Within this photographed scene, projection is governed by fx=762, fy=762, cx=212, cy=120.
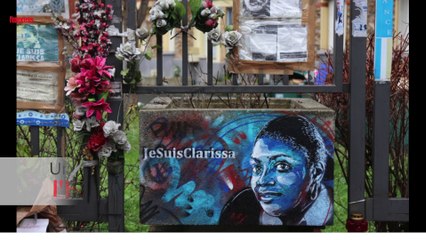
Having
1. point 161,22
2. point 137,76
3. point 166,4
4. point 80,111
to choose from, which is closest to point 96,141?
point 80,111

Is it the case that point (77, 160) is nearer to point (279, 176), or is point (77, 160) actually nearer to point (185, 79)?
point (185, 79)

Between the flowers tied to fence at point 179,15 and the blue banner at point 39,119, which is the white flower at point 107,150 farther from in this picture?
the flowers tied to fence at point 179,15

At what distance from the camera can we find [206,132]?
14.4 feet

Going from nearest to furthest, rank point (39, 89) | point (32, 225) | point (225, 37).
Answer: point (225, 37) < point (32, 225) < point (39, 89)

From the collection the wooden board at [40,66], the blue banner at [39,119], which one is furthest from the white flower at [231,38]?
the blue banner at [39,119]

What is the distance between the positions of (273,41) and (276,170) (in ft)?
2.49

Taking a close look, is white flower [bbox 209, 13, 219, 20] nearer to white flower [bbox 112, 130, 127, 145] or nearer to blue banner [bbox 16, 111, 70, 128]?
white flower [bbox 112, 130, 127, 145]

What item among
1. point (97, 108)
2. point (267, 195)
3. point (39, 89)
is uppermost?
point (39, 89)

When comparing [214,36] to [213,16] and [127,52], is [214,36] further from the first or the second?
[127,52]

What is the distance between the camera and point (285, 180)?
14.6ft

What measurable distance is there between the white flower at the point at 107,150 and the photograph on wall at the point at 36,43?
637 millimetres

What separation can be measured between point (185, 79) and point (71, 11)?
81 centimetres

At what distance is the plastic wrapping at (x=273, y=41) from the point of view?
4473 millimetres

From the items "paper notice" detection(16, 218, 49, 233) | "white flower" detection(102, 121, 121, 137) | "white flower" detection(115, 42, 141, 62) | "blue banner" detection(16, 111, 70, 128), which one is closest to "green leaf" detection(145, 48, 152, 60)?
"white flower" detection(115, 42, 141, 62)
